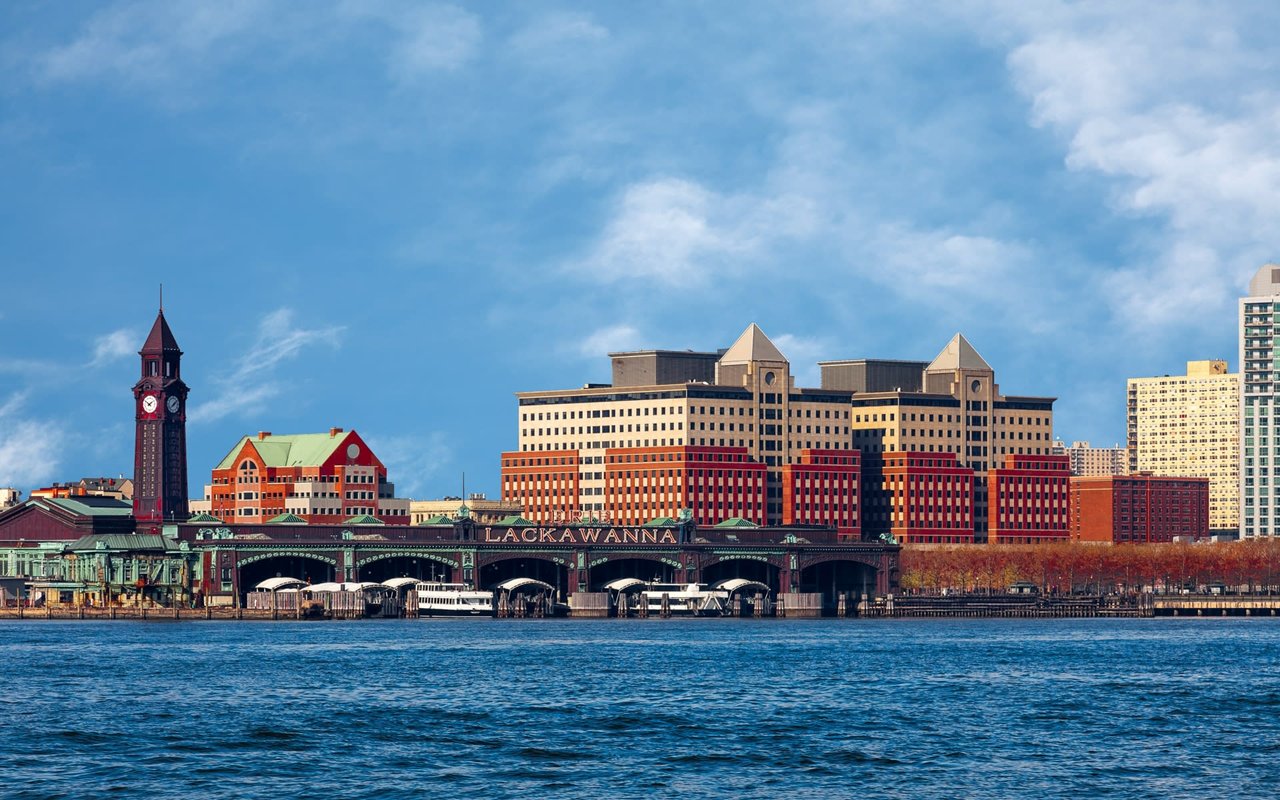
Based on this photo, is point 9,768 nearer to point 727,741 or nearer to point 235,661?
point 727,741

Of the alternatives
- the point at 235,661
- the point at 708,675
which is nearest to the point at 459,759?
the point at 708,675

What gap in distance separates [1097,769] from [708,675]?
53.4 m

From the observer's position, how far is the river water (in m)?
96.7

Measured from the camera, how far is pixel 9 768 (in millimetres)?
98812

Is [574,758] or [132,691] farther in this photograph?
[132,691]

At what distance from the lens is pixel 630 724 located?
388 ft

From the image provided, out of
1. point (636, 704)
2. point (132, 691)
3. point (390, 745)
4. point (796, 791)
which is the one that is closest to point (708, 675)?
point (636, 704)

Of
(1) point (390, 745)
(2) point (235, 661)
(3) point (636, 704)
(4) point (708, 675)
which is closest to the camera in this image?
(1) point (390, 745)

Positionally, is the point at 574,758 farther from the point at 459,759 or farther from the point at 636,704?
the point at 636,704

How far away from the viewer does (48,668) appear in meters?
154

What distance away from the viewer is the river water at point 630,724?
317 feet

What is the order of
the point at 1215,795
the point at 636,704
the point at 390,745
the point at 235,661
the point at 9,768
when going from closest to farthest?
the point at 1215,795 < the point at 9,768 < the point at 390,745 < the point at 636,704 < the point at 235,661

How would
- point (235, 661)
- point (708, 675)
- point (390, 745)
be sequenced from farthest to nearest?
point (235, 661) → point (708, 675) → point (390, 745)

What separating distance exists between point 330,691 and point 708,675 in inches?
1041
